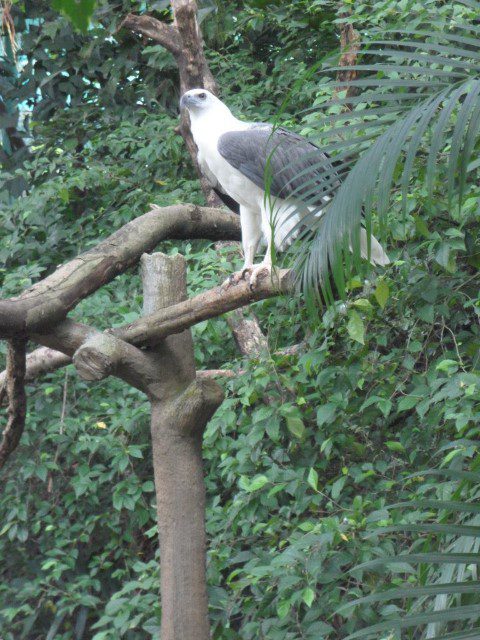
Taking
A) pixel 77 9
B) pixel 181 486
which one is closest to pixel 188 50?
pixel 181 486

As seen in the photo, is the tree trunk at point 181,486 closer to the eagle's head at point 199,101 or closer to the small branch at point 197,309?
the small branch at point 197,309

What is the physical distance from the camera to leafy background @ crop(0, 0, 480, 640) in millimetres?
2803

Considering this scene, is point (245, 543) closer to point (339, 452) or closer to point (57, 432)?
point (339, 452)

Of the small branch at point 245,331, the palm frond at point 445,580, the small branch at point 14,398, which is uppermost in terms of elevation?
the small branch at point 245,331

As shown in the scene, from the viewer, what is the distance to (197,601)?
251 centimetres

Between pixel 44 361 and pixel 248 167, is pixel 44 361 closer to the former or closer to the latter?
pixel 44 361

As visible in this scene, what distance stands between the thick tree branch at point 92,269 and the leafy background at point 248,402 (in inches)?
17.5

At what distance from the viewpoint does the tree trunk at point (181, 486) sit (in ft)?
8.19

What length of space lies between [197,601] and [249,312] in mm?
1322

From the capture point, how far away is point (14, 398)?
8.89 feet

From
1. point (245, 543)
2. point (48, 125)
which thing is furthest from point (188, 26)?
point (245, 543)

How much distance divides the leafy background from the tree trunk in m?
0.30

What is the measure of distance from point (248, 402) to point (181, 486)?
0.59 meters

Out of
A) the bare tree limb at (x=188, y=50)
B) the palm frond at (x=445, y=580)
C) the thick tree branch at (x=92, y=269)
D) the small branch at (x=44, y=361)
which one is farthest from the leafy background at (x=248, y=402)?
the small branch at (x=44, y=361)
